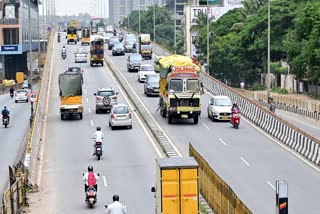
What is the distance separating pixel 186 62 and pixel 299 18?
29241 mm

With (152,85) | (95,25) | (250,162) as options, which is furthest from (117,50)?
(250,162)

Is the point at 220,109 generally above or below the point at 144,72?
below

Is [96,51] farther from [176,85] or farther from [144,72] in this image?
[176,85]

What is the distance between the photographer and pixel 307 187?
98.4ft

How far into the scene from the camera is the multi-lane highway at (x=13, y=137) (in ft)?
123

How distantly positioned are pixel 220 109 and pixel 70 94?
30.7 feet

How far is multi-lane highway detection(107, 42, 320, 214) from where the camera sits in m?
27.9

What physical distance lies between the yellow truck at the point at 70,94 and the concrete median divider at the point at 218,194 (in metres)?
21.4

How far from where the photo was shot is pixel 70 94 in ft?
164

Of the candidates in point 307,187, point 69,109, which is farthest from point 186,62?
point 307,187

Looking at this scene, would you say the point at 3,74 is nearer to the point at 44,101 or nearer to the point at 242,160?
the point at 44,101

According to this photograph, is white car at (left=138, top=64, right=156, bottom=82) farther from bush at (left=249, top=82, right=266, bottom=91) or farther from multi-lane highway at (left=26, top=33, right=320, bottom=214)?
bush at (left=249, top=82, right=266, bottom=91)

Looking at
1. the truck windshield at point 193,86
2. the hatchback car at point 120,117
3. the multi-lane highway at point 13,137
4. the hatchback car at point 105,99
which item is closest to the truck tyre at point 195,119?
the truck windshield at point 193,86

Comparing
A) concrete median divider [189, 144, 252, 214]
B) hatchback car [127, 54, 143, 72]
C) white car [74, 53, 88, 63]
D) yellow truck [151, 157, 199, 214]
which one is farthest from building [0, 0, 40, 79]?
yellow truck [151, 157, 199, 214]
